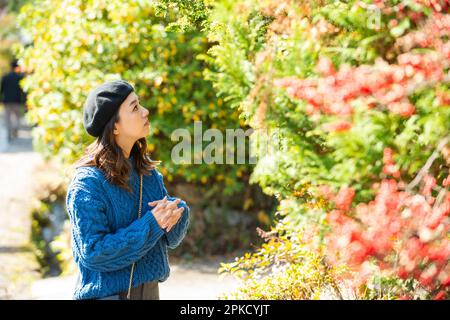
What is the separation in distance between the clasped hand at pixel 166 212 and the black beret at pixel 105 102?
43 centimetres

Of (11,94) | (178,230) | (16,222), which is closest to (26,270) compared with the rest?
(16,222)

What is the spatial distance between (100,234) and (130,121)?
530 millimetres

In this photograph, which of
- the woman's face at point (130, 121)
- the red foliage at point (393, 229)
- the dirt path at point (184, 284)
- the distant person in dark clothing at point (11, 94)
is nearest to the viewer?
the red foliage at point (393, 229)

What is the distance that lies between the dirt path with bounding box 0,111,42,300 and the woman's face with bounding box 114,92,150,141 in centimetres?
448

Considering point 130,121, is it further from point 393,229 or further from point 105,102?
point 393,229

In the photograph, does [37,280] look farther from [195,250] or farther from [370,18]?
[370,18]

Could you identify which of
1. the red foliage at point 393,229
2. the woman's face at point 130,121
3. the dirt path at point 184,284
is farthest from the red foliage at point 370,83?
the dirt path at point 184,284

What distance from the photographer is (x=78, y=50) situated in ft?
24.8

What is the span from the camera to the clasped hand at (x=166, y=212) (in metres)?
3.23

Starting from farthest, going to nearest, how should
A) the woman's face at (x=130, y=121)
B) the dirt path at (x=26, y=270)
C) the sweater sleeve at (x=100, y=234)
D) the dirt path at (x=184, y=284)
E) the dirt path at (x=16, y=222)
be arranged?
1. the dirt path at (x=16, y=222)
2. the dirt path at (x=26, y=270)
3. the dirt path at (x=184, y=284)
4. the woman's face at (x=130, y=121)
5. the sweater sleeve at (x=100, y=234)

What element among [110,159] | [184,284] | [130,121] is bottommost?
[184,284]

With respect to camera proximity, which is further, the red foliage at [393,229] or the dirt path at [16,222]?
the dirt path at [16,222]

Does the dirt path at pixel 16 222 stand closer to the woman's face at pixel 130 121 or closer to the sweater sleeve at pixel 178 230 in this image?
the sweater sleeve at pixel 178 230

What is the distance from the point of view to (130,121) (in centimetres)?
334
